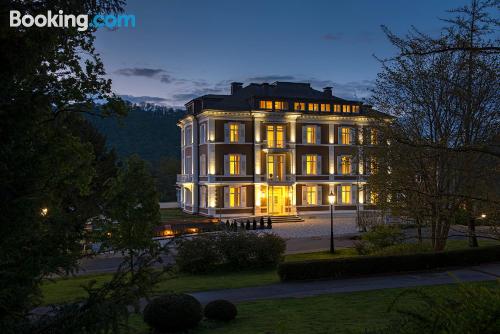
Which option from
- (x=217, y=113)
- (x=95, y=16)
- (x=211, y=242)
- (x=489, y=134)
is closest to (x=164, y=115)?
(x=217, y=113)

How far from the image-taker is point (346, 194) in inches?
2036

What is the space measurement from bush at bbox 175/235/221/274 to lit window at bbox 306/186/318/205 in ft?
92.8

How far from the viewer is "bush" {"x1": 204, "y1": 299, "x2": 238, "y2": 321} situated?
1320 cm

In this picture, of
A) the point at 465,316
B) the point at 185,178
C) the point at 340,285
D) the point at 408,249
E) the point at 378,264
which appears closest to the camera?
the point at 465,316

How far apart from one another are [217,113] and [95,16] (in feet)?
134

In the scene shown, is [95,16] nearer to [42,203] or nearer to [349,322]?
[42,203]

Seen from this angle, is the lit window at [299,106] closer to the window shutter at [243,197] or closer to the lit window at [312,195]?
the lit window at [312,195]

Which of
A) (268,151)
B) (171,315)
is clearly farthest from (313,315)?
(268,151)

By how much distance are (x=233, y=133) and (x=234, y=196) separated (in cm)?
638

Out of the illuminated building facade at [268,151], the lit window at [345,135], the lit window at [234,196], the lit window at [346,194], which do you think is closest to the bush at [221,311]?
the illuminated building facade at [268,151]

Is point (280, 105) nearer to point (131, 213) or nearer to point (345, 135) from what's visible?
point (345, 135)

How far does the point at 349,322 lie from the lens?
1228 cm

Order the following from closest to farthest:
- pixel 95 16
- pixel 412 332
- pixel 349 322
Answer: pixel 412 332
pixel 95 16
pixel 349 322

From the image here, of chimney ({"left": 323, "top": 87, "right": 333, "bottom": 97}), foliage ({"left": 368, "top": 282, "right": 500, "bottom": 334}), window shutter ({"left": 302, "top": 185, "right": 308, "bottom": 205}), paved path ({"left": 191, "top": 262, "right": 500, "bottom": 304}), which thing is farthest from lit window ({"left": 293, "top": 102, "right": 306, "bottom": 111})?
foliage ({"left": 368, "top": 282, "right": 500, "bottom": 334})
